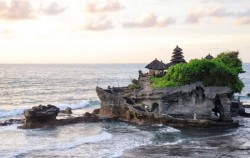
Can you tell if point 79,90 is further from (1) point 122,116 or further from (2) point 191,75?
(2) point 191,75

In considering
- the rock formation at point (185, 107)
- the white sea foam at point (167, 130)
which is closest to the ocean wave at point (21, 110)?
the rock formation at point (185, 107)

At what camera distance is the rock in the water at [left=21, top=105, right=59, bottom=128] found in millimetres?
54344

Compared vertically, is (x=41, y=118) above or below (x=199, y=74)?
below

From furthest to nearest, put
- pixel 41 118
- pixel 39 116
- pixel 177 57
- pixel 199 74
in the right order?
pixel 177 57 < pixel 199 74 < pixel 41 118 < pixel 39 116

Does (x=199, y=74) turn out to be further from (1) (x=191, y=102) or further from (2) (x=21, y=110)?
(2) (x=21, y=110)

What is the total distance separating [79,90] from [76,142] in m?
71.5

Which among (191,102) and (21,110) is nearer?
(191,102)

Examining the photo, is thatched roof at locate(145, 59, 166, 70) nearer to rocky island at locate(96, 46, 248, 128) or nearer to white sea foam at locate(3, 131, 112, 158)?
rocky island at locate(96, 46, 248, 128)

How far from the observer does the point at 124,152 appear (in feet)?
131

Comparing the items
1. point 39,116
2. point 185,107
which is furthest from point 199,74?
point 39,116

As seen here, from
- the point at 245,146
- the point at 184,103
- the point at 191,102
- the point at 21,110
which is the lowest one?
the point at 21,110

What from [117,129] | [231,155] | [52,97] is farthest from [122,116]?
[52,97]

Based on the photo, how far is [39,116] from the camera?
180 ft

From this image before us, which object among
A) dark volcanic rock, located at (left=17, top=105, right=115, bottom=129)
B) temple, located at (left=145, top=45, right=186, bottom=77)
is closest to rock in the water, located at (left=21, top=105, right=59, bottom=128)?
dark volcanic rock, located at (left=17, top=105, right=115, bottom=129)
